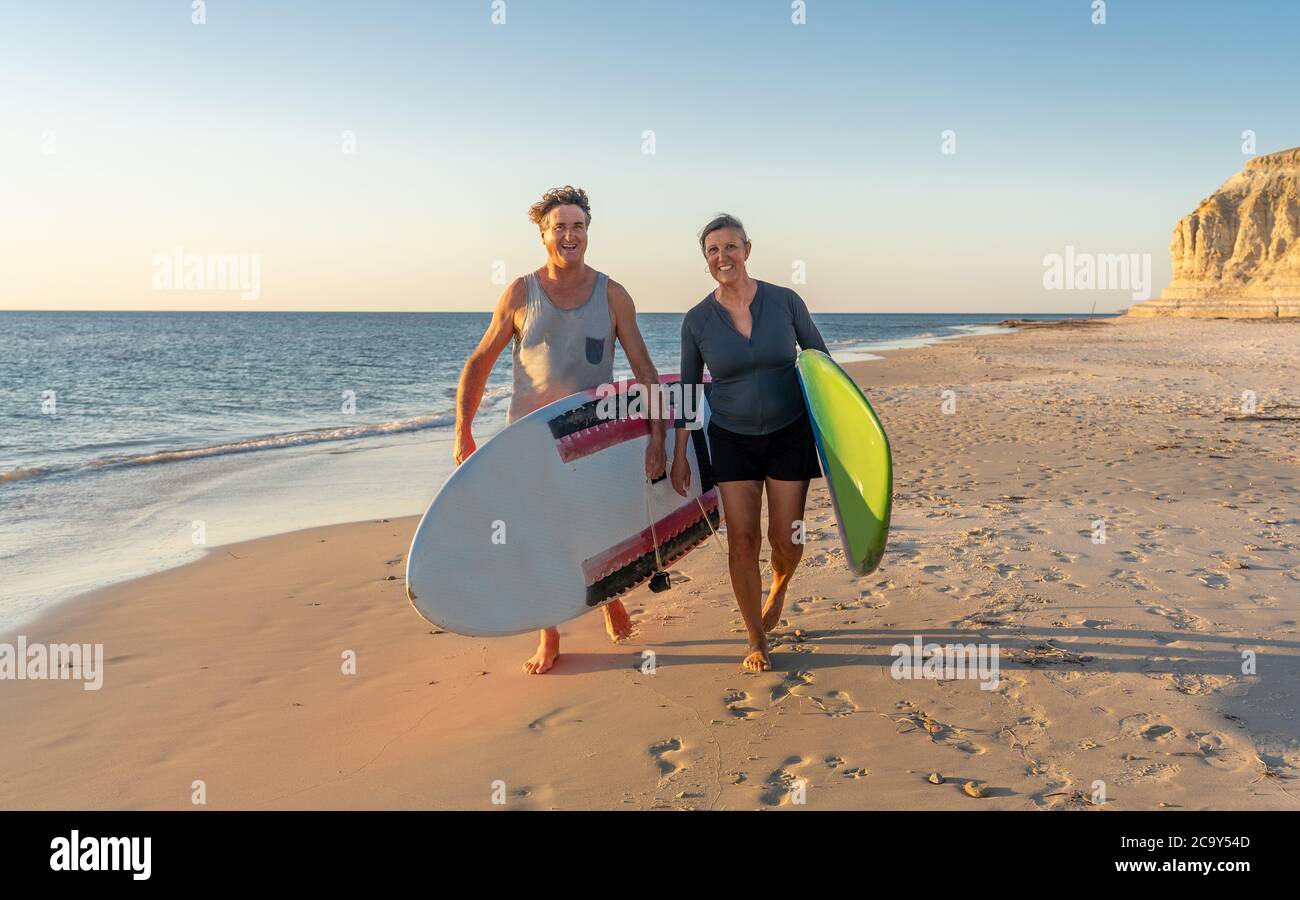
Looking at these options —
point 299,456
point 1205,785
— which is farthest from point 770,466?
point 299,456

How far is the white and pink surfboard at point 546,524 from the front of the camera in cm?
351

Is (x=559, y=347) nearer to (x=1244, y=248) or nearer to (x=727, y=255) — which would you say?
(x=727, y=255)

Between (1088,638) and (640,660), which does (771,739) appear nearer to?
(640,660)

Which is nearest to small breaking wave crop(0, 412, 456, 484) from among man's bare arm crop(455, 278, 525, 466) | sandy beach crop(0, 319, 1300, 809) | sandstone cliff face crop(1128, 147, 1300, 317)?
sandy beach crop(0, 319, 1300, 809)

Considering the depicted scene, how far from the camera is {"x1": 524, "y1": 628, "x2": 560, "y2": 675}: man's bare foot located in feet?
12.2

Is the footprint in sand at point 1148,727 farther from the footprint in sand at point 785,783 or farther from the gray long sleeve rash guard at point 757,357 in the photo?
the gray long sleeve rash guard at point 757,357

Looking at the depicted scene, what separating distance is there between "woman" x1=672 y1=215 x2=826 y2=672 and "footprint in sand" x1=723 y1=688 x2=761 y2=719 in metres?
0.21

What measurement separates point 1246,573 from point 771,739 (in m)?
3.01

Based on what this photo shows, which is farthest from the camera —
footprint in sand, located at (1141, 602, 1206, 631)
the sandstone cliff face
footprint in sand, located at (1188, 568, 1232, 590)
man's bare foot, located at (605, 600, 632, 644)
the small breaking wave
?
the sandstone cliff face

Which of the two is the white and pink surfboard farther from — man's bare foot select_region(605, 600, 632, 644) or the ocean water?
the ocean water

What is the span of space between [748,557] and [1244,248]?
60.3m

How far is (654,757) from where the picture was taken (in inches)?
112

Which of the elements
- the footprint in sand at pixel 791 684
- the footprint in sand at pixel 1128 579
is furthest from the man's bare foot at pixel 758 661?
the footprint in sand at pixel 1128 579
